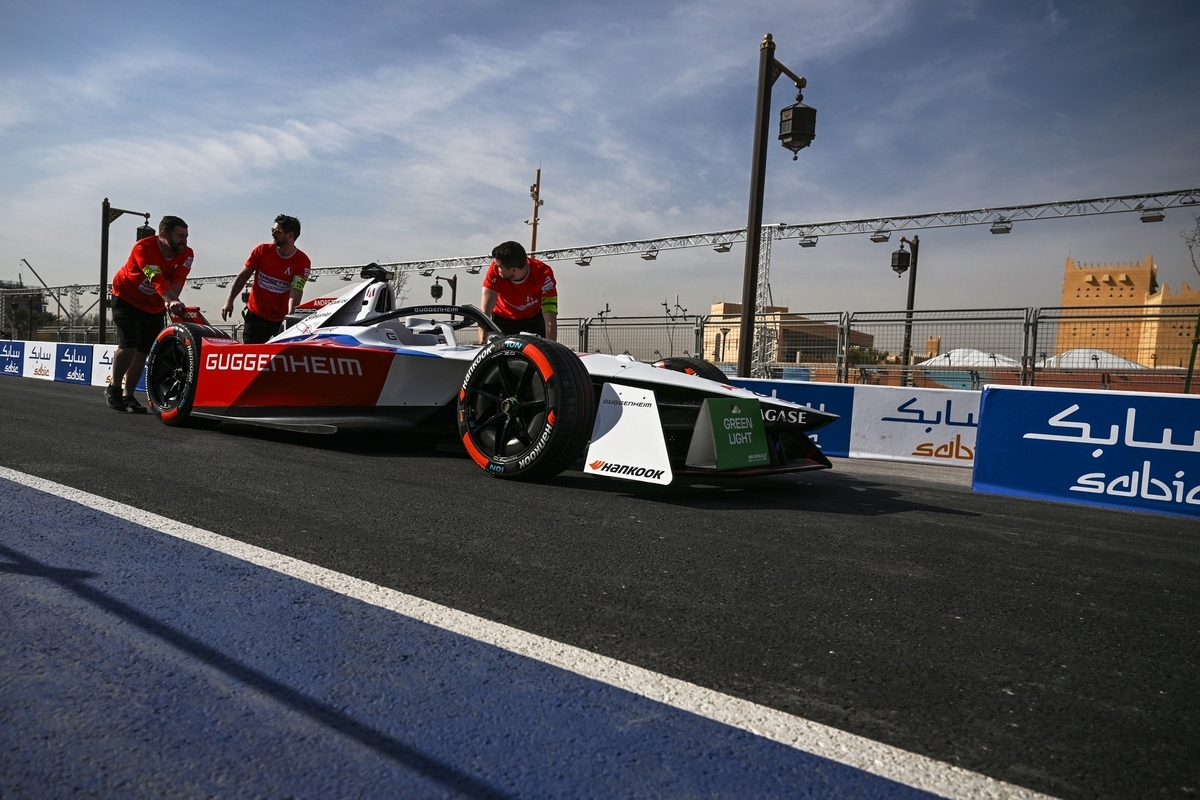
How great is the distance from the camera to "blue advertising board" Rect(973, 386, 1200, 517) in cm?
514

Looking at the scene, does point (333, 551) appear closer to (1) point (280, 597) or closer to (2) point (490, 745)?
(1) point (280, 597)

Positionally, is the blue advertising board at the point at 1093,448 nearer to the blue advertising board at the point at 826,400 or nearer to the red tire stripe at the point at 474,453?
the blue advertising board at the point at 826,400

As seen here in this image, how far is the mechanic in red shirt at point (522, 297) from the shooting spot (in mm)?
6285

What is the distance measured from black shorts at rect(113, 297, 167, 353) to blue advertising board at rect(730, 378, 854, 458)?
242 inches

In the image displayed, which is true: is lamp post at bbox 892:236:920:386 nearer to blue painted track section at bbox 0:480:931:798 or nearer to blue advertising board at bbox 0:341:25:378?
blue painted track section at bbox 0:480:931:798

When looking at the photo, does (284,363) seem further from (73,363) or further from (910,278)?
(910,278)

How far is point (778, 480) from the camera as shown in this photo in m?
5.09

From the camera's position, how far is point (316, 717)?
1441 mm

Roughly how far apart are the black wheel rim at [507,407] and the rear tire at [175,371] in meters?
2.95

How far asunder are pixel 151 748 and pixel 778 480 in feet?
14.0

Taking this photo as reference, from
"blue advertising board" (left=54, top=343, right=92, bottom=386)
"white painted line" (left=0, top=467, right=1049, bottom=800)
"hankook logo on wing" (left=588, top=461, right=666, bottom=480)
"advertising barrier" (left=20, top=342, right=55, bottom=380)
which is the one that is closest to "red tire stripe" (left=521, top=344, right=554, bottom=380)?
"hankook logo on wing" (left=588, top=461, right=666, bottom=480)

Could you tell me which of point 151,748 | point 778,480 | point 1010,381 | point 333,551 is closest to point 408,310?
point 778,480

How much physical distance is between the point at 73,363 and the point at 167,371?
39.3ft

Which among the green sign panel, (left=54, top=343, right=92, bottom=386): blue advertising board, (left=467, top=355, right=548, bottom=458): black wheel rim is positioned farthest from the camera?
(left=54, top=343, right=92, bottom=386): blue advertising board
